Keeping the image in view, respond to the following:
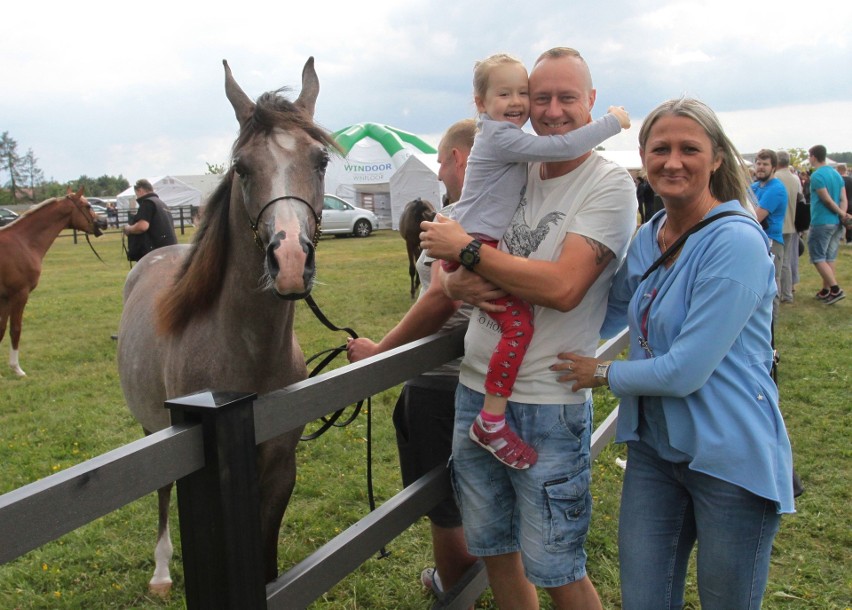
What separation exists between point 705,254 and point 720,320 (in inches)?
7.2

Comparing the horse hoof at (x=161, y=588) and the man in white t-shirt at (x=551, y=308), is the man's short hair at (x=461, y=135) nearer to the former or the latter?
the man in white t-shirt at (x=551, y=308)

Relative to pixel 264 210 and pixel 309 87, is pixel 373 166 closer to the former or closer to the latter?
pixel 309 87

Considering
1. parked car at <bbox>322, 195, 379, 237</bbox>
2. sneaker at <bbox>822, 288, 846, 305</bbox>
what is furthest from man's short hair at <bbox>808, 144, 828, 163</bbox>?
parked car at <bbox>322, 195, 379, 237</bbox>

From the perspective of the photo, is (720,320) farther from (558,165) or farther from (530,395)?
(558,165)

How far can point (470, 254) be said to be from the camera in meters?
1.79

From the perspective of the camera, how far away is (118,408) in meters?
6.11

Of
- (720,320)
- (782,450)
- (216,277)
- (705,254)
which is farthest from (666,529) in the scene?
(216,277)

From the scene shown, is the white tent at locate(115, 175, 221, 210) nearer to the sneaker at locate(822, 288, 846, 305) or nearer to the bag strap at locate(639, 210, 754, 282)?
the sneaker at locate(822, 288, 846, 305)

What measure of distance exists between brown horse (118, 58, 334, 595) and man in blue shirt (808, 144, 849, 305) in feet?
30.1

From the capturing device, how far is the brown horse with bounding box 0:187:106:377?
7.61 m

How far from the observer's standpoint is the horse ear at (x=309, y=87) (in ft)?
8.87

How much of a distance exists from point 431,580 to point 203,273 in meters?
1.91

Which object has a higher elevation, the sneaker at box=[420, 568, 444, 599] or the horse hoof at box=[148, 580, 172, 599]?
the sneaker at box=[420, 568, 444, 599]

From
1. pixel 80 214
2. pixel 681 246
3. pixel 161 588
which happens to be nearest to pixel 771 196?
pixel 681 246
